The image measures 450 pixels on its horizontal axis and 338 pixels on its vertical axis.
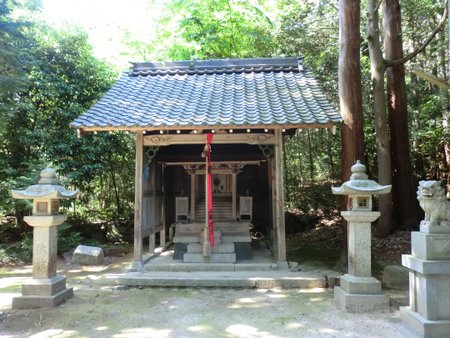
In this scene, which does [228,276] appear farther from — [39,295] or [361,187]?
[39,295]

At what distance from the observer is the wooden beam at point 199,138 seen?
7.54m

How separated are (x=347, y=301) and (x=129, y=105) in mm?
5814

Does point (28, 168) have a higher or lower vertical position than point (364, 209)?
higher

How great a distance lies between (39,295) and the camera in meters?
5.54

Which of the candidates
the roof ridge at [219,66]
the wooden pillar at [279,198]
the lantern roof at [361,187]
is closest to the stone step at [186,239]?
the wooden pillar at [279,198]

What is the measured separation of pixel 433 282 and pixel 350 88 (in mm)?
4467

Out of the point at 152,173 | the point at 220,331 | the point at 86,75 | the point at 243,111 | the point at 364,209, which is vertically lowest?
the point at 220,331

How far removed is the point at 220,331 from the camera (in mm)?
4543

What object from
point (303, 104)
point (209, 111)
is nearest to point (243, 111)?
point (209, 111)

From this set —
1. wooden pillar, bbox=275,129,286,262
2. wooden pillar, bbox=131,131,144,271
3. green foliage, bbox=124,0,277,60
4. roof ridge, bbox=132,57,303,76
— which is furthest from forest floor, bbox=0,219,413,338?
green foliage, bbox=124,0,277,60

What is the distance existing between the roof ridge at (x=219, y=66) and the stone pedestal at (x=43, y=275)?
222 inches

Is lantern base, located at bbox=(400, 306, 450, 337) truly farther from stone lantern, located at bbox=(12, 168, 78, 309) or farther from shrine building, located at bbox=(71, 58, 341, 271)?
stone lantern, located at bbox=(12, 168, 78, 309)

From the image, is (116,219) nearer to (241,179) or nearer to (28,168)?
(28,168)

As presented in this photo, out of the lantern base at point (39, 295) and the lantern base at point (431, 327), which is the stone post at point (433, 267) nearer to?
the lantern base at point (431, 327)
